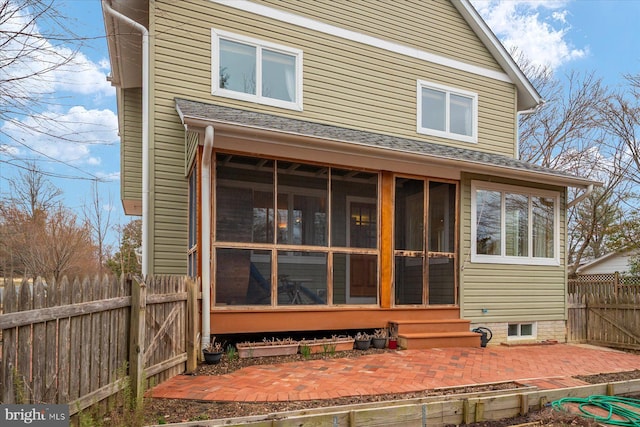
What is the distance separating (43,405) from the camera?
10.1ft

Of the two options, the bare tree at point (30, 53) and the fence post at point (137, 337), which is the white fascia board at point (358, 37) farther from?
the fence post at point (137, 337)

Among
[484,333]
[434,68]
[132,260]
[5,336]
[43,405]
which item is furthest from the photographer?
[132,260]

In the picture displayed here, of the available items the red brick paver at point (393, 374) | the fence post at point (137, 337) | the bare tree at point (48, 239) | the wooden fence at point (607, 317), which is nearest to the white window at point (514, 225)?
the wooden fence at point (607, 317)

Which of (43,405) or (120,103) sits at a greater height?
(120,103)

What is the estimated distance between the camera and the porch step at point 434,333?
7340 millimetres

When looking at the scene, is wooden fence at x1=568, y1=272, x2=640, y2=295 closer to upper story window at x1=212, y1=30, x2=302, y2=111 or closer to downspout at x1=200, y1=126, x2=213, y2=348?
upper story window at x1=212, y1=30, x2=302, y2=111

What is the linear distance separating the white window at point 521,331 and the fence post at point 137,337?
738cm

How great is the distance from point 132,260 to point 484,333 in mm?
20025

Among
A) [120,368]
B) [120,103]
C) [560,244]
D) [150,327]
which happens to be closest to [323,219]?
[150,327]

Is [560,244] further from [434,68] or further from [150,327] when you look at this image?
[150,327]

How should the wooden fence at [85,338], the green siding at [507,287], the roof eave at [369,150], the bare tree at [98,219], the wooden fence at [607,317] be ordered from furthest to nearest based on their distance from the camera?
the bare tree at [98,219] < the wooden fence at [607,317] < the green siding at [507,287] < the roof eave at [369,150] < the wooden fence at [85,338]

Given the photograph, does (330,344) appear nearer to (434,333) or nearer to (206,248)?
(434,333)

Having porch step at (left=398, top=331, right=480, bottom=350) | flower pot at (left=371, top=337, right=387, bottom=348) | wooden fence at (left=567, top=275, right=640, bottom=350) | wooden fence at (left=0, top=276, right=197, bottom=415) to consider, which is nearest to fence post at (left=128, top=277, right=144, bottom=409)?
wooden fence at (left=0, top=276, right=197, bottom=415)

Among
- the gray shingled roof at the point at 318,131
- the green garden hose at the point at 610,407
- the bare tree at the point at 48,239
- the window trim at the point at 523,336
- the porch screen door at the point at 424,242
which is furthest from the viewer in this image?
the bare tree at the point at 48,239
